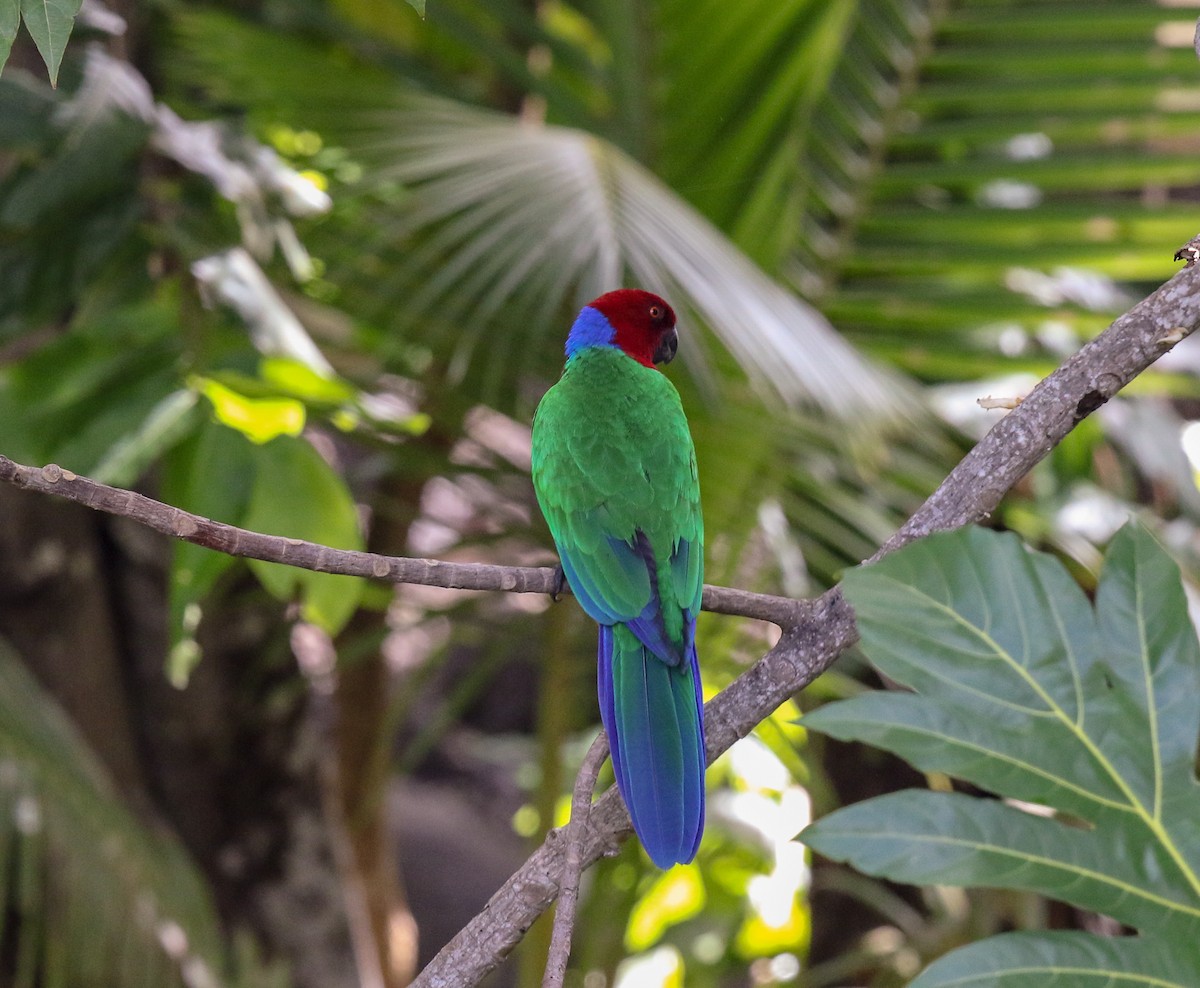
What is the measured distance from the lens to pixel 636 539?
1.55m

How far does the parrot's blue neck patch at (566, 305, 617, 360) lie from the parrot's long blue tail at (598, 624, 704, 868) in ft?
2.05

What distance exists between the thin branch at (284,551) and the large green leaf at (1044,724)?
0.52 ft

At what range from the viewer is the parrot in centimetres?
125

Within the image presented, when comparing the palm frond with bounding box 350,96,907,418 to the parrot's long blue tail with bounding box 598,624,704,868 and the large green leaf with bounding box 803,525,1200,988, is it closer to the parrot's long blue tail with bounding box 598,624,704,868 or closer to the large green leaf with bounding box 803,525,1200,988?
the parrot's long blue tail with bounding box 598,624,704,868

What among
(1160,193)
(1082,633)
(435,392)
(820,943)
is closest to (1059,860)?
(1082,633)

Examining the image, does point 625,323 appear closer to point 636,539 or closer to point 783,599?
point 636,539

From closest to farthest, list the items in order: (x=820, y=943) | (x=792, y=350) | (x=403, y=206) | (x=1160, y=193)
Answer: (x=792, y=350), (x=403, y=206), (x=820, y=943), (x=1160, y=193)

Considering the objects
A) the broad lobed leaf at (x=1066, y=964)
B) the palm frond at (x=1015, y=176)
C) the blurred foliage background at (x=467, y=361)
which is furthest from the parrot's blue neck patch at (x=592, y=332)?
the broad lobed leaf at (x=1066, y=964)

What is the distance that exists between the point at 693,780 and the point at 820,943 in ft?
8.08

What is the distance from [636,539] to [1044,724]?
58 centimetres

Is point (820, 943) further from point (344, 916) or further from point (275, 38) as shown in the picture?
point (275, 38)

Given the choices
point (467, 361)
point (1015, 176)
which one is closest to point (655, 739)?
point (467, 361)

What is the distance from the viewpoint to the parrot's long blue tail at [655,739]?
3.94ft

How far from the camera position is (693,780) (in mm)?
1235
